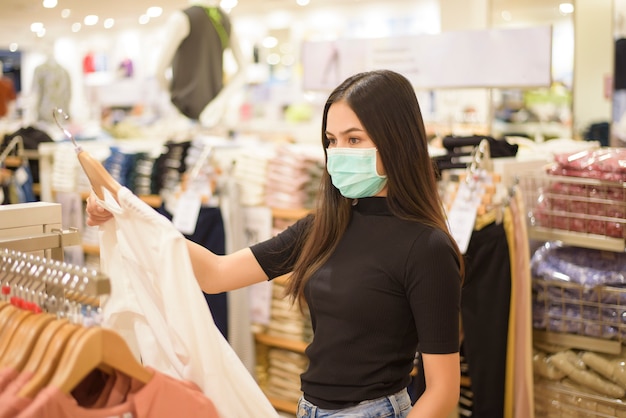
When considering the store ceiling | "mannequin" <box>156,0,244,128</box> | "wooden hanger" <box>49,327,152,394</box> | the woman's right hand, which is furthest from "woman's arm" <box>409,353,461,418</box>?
the store ceiling

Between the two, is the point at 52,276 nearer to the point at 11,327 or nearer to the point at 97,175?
the point at 11,327

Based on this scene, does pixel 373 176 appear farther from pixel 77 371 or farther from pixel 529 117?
pixel 529 117

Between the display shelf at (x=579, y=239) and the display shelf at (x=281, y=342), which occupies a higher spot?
the display shelf at (x=579, y=239)

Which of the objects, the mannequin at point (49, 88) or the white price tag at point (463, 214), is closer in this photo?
the white price tag at point (463, 214)

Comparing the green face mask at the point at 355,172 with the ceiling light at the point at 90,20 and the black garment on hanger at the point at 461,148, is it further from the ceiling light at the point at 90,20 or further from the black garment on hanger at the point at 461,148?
the ceiling light at the point at 90,20

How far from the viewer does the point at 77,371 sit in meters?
1.20

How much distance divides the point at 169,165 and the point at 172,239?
8.39 ft

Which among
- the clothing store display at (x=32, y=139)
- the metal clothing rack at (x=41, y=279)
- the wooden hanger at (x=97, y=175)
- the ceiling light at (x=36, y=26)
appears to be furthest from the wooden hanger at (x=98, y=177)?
the ceiling light at (x=36, y=26)

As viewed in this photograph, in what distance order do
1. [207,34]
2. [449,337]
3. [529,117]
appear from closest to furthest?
[449,337] < [207,34] < [529,117]

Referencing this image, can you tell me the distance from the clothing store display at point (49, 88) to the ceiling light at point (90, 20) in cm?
666

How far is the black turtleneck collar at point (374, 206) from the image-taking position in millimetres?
1747

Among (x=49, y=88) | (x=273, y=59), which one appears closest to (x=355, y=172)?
(x=49, y=88)

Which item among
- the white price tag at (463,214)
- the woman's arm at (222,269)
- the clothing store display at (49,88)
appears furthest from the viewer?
the clothing store display at (49,88)

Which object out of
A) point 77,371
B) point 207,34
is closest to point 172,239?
point 77,371
